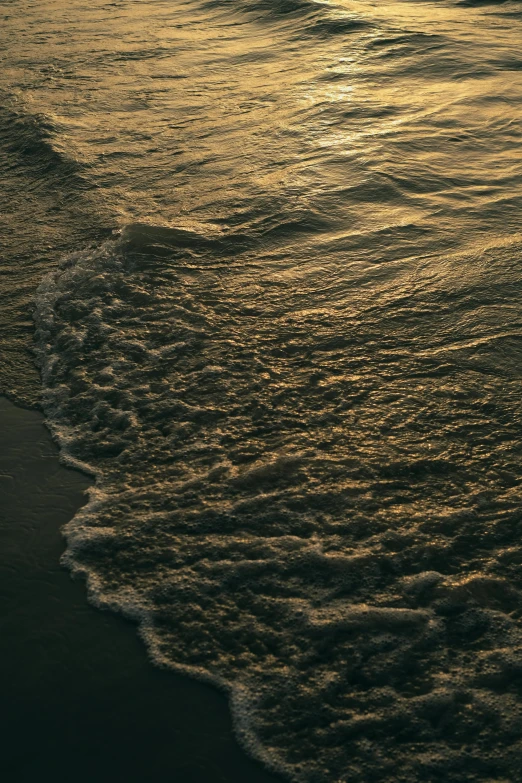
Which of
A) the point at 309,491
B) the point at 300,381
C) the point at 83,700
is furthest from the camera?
the point at 300,381

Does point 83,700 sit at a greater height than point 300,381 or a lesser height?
lesser

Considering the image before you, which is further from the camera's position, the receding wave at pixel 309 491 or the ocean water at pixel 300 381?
the ocean water at pixel 300 381

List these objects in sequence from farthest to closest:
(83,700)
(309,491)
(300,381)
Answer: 1. (300,381)
2. (309,491)
3. (83,700)

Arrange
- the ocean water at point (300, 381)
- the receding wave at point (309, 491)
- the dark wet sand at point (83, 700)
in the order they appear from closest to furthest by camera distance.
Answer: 1. the dark wet sand at point (83, 700)
2. the receding wave at point (309, 491)
3. the ocean water at point (300, 381)

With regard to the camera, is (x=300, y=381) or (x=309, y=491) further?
(x=300, y=381)

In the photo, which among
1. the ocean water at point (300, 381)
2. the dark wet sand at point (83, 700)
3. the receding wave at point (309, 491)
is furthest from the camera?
the ocean water at point (300, 381)

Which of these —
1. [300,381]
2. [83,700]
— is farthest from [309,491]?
[83,700]

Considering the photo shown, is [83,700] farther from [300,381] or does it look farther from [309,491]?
[300,381]
